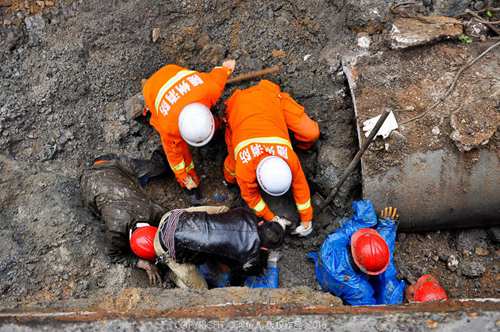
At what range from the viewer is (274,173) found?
374cm

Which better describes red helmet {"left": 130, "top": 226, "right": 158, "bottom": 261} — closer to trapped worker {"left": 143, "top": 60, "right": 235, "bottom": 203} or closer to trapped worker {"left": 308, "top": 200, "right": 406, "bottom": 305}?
trapped worker {"left": 143, "top": 60, "right": 235, "bottom": 203}

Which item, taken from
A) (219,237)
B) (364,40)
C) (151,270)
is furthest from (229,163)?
(364,40)

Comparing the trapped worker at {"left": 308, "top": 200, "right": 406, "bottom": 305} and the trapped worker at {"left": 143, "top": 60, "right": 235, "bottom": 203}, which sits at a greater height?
the trapped worker at {"left": 143, "top": 60, "right": 235, "bottom": 203}

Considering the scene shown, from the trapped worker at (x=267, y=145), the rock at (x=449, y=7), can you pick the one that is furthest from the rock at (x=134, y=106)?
the rock at (x=449, y=7)

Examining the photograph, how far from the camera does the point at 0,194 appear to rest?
4168 millimetres

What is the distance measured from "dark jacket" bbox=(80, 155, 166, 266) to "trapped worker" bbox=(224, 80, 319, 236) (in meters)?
0.85

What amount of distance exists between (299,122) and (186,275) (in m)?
1.67

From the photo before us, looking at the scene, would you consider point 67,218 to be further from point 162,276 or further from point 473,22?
point 473,22

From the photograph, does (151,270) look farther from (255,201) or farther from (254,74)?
(254,74)

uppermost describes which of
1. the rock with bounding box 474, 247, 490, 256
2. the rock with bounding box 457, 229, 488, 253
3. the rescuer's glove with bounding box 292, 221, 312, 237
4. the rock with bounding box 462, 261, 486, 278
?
the rescuer's glove with bounding box 292, 221, 312, 237

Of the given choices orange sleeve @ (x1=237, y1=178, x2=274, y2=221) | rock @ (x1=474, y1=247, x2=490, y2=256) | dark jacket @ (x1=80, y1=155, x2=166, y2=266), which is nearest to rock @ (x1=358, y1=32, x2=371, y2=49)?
orange sleeve @ (x1=237, y1=178, x2=274, y2=221)

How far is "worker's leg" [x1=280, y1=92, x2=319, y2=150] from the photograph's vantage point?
14.2ft

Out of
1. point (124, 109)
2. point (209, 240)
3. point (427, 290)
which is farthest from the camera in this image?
point (124, 109)

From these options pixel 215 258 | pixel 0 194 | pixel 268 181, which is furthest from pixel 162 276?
pixel 0 194
